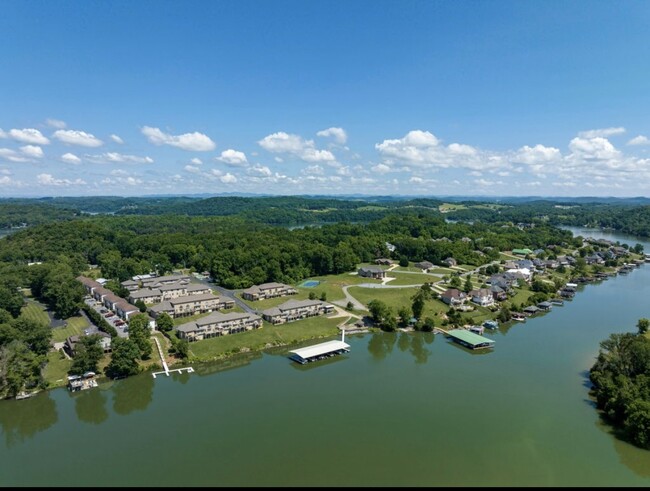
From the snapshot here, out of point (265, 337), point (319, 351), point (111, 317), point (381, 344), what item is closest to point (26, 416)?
point (111, 317)

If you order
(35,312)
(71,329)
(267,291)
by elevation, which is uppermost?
(267,291)

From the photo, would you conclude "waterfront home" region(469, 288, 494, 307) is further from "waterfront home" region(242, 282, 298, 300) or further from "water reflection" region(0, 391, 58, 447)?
"water reflection" region(0, 391, 58, 447)

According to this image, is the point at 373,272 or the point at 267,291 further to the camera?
the point at 373,272

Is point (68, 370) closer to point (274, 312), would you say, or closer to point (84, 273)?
point (274, 312)

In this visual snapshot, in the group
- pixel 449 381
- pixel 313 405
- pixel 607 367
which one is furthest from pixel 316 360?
pixel 607 367

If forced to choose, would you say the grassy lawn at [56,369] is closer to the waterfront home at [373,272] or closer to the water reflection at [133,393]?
the water reflection at [133,393]

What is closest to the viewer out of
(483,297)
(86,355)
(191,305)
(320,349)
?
(86,355)

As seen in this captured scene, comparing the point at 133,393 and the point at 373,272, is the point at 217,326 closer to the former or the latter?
the point at 133,393
